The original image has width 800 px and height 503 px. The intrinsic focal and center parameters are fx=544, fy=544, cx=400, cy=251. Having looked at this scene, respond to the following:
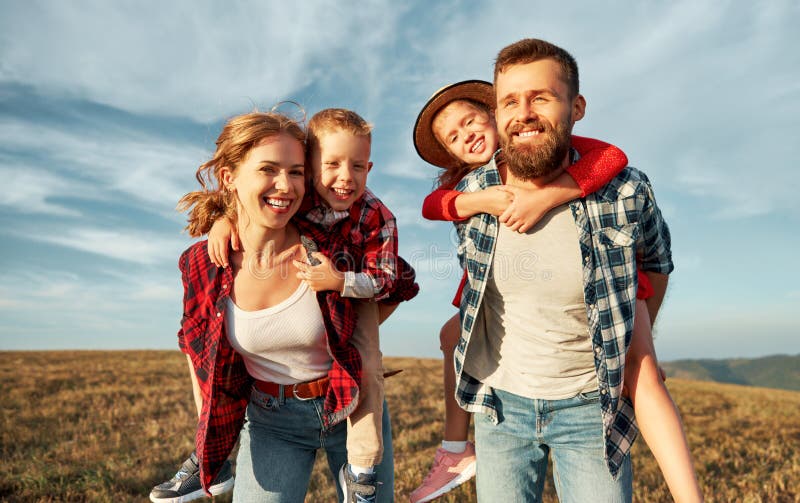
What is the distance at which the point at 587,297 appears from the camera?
303 cm

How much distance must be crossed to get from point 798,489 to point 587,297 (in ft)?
20.9

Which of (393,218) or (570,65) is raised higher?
(570,65)

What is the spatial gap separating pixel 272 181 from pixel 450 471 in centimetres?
234

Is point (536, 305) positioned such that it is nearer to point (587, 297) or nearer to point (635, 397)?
point (587, 297)

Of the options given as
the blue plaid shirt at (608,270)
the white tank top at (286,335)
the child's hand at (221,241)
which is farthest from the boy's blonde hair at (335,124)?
the white tank top at (286,335)

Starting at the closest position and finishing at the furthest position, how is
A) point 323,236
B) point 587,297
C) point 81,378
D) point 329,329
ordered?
point 587,297 < point 329,329 < point 323,236 < point 81,378

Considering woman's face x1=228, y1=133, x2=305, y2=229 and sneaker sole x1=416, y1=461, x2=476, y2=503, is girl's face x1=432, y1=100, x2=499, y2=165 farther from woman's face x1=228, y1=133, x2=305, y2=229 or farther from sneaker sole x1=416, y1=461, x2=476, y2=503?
sneaker sole x1=416, y1=461, x2=476, y2=503

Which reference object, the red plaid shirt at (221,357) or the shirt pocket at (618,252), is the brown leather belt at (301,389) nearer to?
the red plaid shirt at (221,357)

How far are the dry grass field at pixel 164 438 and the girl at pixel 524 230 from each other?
2761 millimetres

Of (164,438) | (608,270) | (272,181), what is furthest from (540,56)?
(164,438)

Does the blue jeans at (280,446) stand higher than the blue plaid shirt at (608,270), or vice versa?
the blue plaid shirt at (608,270)

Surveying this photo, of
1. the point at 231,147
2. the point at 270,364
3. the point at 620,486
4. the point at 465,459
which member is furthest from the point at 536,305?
the point at 231,147

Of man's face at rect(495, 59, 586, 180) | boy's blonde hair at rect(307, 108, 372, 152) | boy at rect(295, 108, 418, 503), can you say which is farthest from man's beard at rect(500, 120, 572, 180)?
boy's blonde hair at rect(307, 108, 372, 152)

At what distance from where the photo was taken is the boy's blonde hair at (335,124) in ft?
12.0
